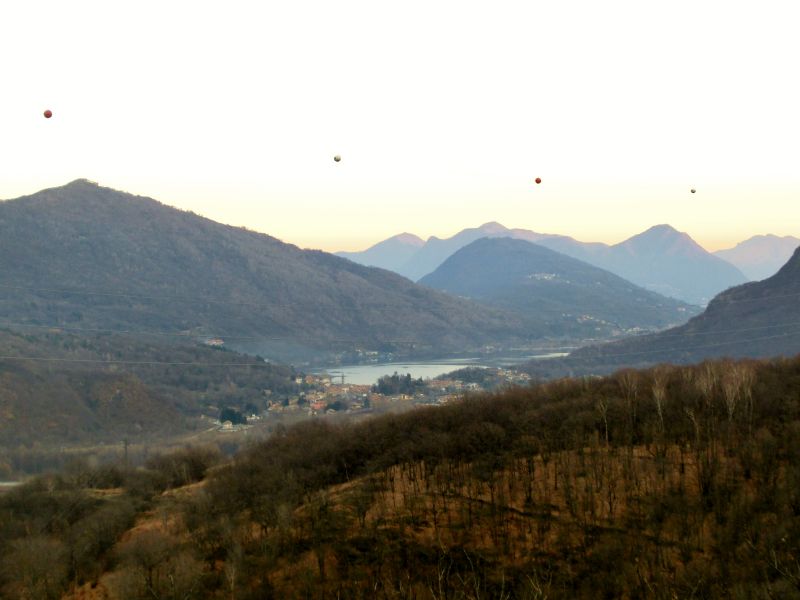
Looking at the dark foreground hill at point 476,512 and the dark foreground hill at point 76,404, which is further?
the dark foreground hill at point 76,404

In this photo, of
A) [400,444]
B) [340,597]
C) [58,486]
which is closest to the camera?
[340,597]

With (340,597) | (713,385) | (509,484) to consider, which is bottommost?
(340,597)

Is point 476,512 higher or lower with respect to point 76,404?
lower

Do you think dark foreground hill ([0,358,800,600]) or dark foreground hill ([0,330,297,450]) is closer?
dark foreground hill ([0,358,800,600])

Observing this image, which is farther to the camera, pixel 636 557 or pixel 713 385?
pixel 713 385

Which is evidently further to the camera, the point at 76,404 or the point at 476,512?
the point at 76,404

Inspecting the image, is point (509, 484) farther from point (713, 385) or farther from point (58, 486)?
point (58, 486)

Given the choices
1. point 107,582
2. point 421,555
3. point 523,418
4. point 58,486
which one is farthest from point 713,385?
point 58,486

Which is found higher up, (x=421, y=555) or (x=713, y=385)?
(x=713, y=385)
